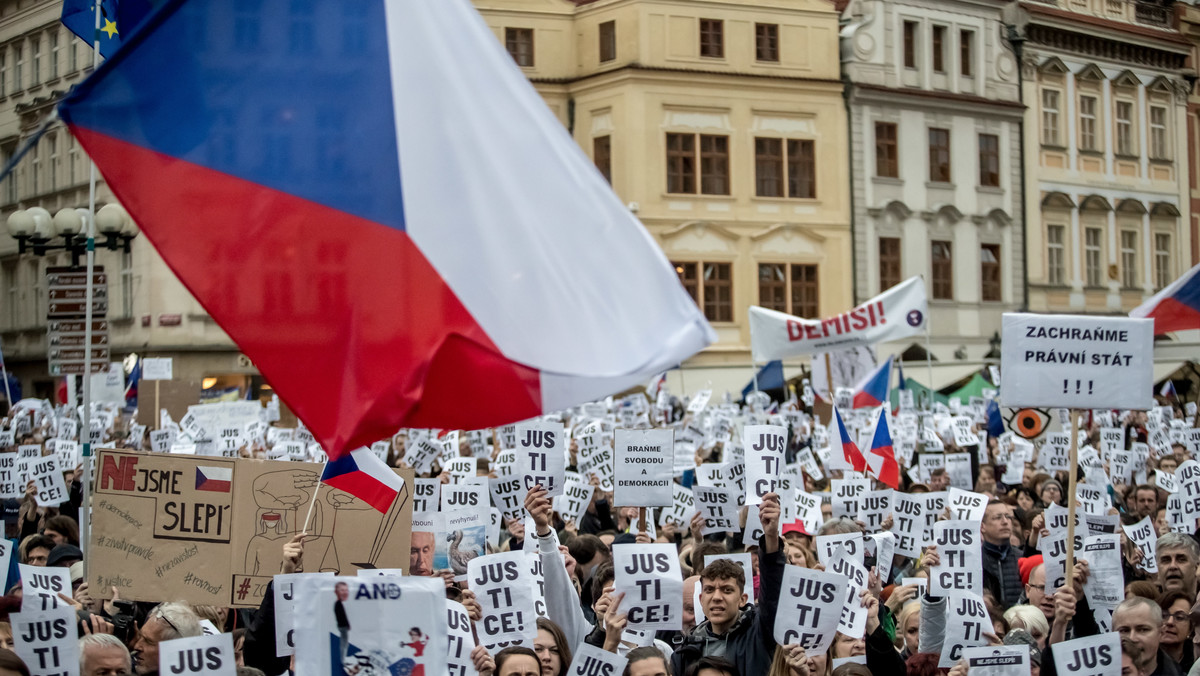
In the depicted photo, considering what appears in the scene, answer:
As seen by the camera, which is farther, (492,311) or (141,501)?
(141,501)

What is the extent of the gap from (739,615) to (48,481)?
740cm

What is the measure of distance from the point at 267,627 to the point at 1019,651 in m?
3.32

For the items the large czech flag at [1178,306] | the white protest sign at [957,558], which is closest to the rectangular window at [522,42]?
the large czech flag at [1178,306]

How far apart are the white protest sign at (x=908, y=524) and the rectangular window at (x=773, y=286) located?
106ft

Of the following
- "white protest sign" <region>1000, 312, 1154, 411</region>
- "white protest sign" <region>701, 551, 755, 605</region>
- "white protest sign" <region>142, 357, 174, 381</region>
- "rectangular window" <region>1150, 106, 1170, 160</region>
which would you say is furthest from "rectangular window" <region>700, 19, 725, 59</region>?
"white protest sign" <region>701, 551, 755, 605</region>

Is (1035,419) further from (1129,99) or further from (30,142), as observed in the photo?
(1129,99)

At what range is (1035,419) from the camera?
2070cm

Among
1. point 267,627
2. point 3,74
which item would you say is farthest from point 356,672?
point 3,74

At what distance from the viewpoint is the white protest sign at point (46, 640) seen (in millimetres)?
6152

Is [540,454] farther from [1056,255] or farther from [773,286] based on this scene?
[1056,255]

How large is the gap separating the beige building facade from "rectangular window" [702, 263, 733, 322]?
4cm

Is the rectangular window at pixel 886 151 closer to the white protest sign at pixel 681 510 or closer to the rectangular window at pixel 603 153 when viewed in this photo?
the rectangular window at pixel 603 153

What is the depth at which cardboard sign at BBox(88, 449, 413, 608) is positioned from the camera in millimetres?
7652

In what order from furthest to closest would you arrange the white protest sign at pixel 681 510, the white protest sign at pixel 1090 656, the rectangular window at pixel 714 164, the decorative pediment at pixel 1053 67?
the decorative pediment at pixel 1053 67 < the rectangular window at pixel 714 164 < the white protest sign at pixel 681 510 < the white protest sign at pixel 1090 656
